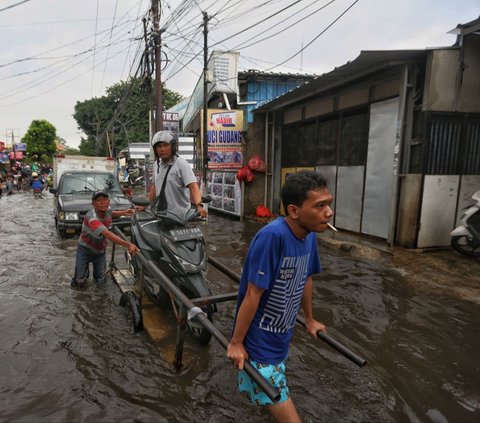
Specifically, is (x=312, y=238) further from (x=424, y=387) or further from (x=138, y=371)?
(x=138, y=371)

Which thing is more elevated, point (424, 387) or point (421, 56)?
point (421, 56)

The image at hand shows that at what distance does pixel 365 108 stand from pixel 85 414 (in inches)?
317

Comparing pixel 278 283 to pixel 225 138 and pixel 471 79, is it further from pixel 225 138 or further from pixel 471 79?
pixel 225 138

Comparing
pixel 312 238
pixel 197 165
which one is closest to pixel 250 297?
pixel 312 238

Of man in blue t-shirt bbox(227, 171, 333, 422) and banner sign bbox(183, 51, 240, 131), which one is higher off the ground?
banner sign bbox(183, 51, 240, 131)

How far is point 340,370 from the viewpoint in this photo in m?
3.09

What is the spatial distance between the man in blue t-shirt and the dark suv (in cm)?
565

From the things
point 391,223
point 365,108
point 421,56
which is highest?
point 421,56

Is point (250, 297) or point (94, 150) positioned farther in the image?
point (94, 150)

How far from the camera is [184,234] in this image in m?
3.40

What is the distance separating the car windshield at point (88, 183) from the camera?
913 cm

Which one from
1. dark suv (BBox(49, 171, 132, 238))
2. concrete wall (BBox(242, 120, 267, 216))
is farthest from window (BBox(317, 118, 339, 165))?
dark suv (BBox(49, 171, 132, 238))

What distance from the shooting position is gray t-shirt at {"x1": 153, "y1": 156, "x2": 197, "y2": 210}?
3992 mm

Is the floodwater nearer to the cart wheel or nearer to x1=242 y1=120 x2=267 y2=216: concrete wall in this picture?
the cart wheel
